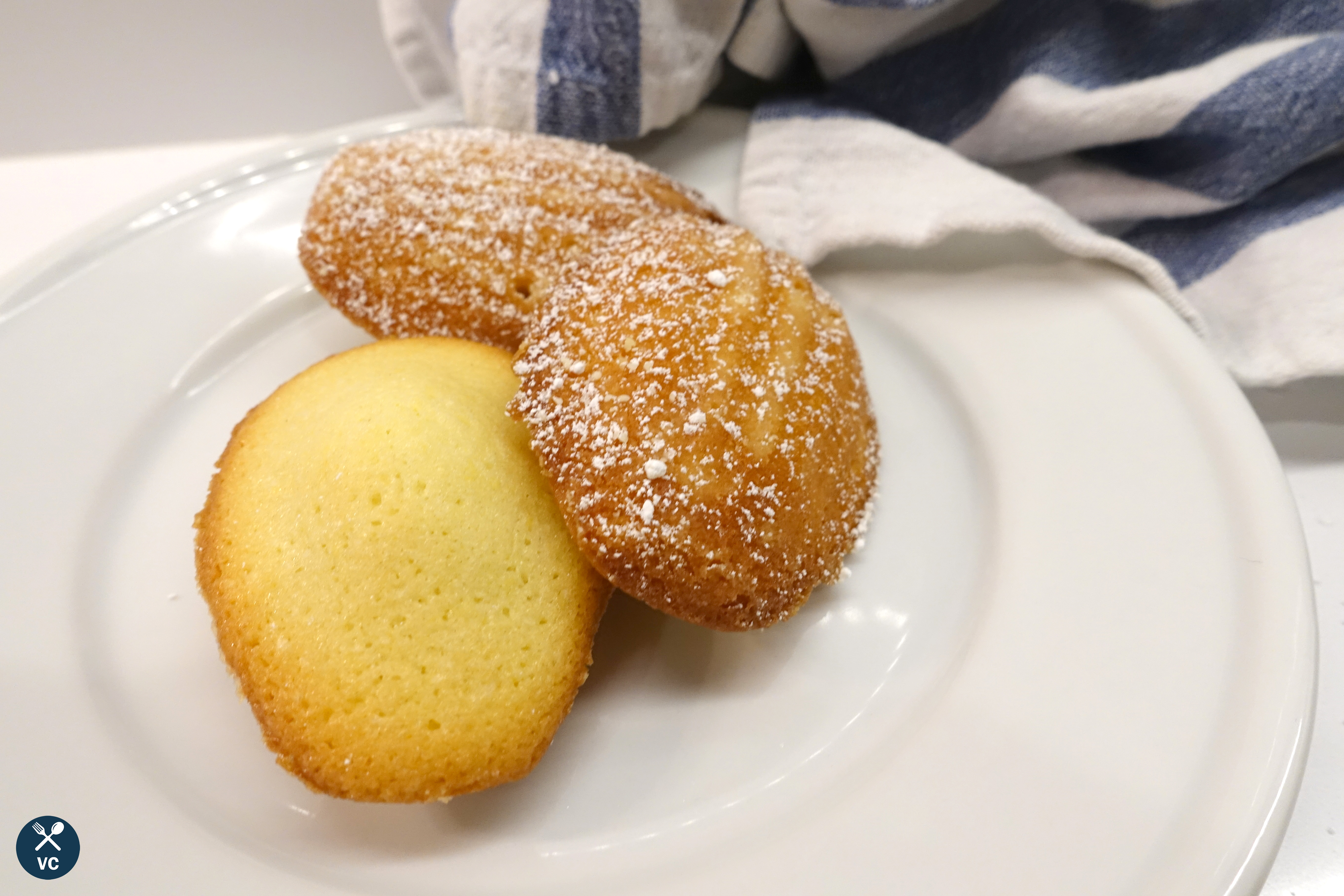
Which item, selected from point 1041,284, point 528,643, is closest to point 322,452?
point 528,643

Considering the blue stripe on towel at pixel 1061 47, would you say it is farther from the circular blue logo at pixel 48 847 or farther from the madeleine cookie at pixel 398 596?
the circular blue logo at pixel 48 847

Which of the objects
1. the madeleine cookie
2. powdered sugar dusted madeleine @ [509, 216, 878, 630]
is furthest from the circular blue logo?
powdered sugar dusted madeleine @ [509, 216, 878, 630]

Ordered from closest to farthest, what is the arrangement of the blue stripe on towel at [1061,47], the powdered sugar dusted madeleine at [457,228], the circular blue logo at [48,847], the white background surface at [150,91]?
1. the circular blue logo at [48,847]
2. the powdered sugar dusted madeleine at [457,228]
3. the blue stripe on towel at [1061,47]
4. the white background surface at [150,91]

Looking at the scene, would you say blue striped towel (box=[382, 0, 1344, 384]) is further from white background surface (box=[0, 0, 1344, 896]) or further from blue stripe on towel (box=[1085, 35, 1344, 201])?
white background surface (box=[0, 0, 1344, 896])

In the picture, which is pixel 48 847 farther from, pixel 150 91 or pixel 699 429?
pixel 150 91

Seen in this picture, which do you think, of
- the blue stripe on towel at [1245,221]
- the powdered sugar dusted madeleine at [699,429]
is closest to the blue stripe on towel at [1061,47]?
the blue stripe on towel at [1245,221]

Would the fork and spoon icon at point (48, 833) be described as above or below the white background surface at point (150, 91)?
below

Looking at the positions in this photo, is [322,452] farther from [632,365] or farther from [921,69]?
[921,69]
